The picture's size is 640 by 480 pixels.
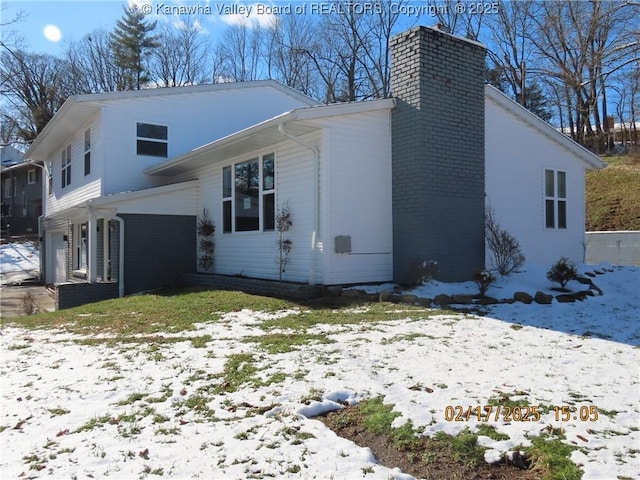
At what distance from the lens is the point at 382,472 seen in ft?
9.24

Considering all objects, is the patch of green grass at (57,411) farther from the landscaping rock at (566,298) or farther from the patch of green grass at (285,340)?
the landscaping rock at (566,298)

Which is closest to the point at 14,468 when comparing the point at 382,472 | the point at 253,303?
the point at 382,472

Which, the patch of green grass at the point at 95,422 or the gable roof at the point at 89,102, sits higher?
the gable roof at the point at 89,102

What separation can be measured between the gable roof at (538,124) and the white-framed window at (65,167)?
571 inches

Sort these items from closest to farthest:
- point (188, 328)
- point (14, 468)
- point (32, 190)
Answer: point (14, 468) < point (188, 328) < point (32, 190)

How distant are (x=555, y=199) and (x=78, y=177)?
14.7 metres

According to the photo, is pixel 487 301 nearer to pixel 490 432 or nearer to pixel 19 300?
pixel 490 432

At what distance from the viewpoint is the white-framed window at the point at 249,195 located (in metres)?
11.1

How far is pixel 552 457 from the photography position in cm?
284

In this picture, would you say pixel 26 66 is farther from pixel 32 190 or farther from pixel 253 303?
pixel 253 303

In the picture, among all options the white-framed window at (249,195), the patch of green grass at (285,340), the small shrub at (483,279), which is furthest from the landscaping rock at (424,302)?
the white-framed window at (249,195)

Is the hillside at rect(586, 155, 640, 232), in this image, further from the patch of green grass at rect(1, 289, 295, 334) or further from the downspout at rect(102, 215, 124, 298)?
the downspout at rect(102, 215, 124, 298)

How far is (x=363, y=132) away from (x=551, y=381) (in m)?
6.47

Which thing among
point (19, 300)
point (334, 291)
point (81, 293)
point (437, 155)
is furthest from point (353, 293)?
point (19, 300)
